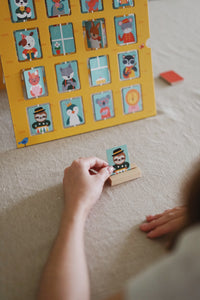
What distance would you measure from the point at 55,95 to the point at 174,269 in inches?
35.7

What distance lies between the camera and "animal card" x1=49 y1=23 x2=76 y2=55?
114 centimetres

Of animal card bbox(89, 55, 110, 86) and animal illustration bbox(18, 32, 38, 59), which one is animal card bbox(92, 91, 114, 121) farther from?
animal illustration bbox(18, 32, 38, 59)

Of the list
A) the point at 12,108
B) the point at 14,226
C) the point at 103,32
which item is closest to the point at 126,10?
the point at 103,32

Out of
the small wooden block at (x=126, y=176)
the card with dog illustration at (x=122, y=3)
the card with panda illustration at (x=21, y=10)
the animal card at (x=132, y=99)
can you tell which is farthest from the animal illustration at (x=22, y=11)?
the small wooden block at (x=126, y=176)

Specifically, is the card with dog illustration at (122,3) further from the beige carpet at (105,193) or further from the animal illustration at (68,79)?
the beige carpet at (105,193)

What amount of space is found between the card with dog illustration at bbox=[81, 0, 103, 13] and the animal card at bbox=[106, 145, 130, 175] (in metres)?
0.45

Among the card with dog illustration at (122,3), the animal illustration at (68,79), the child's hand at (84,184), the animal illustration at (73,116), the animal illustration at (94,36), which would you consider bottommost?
the child's hand at (84,184)

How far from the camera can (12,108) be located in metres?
1.18

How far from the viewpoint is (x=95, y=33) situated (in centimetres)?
117

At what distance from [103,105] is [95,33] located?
0.24m

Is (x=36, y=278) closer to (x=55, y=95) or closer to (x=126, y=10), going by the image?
(x=55, y=95)

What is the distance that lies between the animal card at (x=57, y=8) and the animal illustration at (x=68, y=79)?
157 millimetres

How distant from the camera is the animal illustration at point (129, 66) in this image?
124 centimetres

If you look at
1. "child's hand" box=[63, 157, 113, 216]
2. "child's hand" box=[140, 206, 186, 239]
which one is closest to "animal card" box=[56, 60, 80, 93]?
"child's hand" box=[63, 157, 113, 216]
